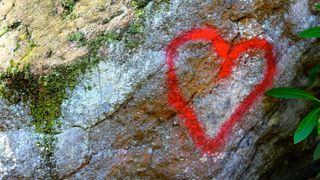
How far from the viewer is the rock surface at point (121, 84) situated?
2045 millimetres

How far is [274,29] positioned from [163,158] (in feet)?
2.27

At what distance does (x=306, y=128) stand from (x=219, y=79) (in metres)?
0.39

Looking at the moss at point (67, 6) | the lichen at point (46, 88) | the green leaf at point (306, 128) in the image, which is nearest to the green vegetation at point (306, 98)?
the green leaf at point (306, 128)

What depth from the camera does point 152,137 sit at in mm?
2133

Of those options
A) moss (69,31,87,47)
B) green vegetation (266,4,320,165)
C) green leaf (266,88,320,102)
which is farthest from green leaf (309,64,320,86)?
moss (69,31,87,47)

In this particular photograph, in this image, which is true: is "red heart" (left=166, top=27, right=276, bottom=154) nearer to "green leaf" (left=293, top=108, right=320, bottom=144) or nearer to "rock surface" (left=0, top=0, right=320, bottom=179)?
"rock surface" (left=0, top=0, right=320, bottom=179)

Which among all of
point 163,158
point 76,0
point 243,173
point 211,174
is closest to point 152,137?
point 163,158

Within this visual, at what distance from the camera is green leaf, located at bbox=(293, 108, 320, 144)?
2.06 metres

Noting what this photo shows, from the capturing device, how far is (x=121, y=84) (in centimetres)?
206

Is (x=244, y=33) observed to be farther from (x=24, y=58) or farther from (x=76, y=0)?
(x=24, y=58)

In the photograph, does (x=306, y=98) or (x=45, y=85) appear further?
(x=306, y=98)

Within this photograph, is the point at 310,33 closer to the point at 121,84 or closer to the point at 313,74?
the point at 313,74

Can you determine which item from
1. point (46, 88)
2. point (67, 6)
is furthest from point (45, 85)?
point (67, 6)

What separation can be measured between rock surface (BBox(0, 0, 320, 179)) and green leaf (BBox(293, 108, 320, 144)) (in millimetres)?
210
